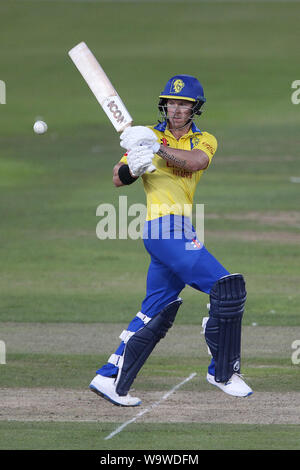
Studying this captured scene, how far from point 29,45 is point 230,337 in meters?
51.5

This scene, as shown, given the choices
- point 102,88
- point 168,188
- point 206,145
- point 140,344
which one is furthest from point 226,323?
point 102,88

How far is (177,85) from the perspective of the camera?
720 cm

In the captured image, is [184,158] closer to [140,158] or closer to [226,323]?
[140,158]

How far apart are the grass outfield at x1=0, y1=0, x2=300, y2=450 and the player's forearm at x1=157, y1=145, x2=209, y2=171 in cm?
160

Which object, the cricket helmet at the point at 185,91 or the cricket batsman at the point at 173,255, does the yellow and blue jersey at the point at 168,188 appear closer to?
the cricket batsman at the point at 173,255

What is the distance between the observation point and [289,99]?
4238 cm

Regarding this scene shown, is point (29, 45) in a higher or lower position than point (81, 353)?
higher

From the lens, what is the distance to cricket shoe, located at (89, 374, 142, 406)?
7.25 m

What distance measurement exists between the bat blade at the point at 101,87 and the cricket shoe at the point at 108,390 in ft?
5.42

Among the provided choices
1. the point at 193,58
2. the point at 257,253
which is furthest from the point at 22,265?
the point at 193,58

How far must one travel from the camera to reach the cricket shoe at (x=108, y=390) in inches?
286

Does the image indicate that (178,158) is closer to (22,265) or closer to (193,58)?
(22,265)

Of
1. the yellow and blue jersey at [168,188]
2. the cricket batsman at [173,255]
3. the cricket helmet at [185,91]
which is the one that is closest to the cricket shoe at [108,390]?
the cricket batsman at [173,255]

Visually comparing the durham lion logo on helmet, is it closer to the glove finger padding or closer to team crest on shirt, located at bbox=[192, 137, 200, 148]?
team crest on shirt, located at bbox=[192, 137, 200, 148]
